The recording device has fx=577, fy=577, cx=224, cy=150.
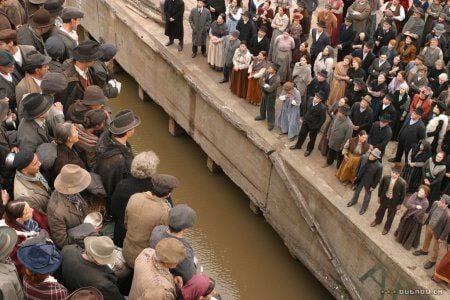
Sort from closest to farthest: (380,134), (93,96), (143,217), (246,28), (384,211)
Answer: (143,217) < (93,96) < (384,211) < (380,134) < (246,28)

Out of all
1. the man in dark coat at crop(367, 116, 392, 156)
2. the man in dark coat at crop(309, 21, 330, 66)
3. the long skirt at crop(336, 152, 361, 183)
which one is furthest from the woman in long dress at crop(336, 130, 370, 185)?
the man in dark coat at crop(309, 21, 330, 66)

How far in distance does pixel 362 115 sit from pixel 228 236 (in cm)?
358

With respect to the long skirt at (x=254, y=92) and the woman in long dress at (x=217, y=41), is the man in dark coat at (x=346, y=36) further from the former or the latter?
the woman in long dress at (x=217, y=41)

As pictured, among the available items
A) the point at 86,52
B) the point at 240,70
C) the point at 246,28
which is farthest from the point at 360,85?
the point at 86,52

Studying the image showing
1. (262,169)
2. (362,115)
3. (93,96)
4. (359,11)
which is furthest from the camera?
(359,11)

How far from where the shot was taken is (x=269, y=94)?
1080 cm

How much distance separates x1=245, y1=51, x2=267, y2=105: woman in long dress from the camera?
11.2 m

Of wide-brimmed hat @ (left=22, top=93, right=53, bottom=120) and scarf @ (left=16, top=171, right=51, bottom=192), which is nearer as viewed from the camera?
scarf @ (left=16, top=171, right=51, bottom=192)

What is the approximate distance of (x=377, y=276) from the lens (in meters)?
8.98

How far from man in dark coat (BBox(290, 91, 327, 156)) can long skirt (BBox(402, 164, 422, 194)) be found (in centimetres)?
164

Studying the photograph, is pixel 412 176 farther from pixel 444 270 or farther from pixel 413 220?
pixel 444 270

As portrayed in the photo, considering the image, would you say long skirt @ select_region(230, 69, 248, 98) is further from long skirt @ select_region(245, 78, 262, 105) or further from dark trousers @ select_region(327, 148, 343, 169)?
dark trousers @ select_region(327, 148, 343, 169)

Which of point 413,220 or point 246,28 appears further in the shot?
point 246,28

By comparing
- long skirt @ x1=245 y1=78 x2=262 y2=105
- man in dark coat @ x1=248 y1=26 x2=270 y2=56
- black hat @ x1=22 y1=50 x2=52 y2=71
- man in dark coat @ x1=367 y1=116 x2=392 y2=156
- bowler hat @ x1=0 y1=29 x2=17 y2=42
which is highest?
bowler hat @ x1=0 y1=29 x2=17 y2=42
